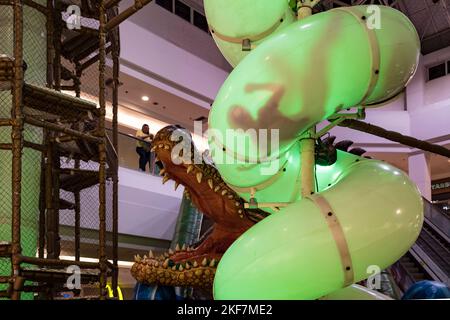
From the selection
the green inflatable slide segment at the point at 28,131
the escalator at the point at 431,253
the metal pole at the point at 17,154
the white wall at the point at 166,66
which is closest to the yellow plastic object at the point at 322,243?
the metal pole at the point at 17,154

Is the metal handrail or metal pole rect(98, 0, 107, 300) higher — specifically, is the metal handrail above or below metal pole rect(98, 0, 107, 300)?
above

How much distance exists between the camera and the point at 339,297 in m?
2.17

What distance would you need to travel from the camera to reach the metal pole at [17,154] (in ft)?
10.8

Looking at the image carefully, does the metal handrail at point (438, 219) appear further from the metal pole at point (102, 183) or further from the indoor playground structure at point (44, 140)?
the metal pole at point (102, 183)

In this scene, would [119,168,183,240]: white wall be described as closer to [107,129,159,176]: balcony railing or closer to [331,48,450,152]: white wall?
[107,129,159,176]: balcony railing

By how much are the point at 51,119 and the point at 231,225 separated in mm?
2759

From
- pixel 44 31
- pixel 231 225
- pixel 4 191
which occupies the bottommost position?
pixel 231 225

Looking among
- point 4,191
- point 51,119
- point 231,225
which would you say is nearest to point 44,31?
point 51,119

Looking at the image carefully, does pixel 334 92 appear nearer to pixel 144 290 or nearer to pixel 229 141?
pixel 229 141

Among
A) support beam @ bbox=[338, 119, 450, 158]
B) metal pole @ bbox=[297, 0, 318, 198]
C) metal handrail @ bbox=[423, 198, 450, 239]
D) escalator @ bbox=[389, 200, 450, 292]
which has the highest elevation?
metal handrail @ bbox=[423, 198, 450, 239]

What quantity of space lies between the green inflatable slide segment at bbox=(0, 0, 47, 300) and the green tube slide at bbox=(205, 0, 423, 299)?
111 inches

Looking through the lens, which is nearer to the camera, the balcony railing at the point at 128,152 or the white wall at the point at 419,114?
the balcony railing at the point at 128,152

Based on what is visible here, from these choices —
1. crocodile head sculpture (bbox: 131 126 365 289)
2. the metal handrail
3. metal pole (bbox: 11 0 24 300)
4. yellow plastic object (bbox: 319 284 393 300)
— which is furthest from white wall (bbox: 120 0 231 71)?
yellow plastic object (bbox: 319 284 393 300)

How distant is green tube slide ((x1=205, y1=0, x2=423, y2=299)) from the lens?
5.63 ft
